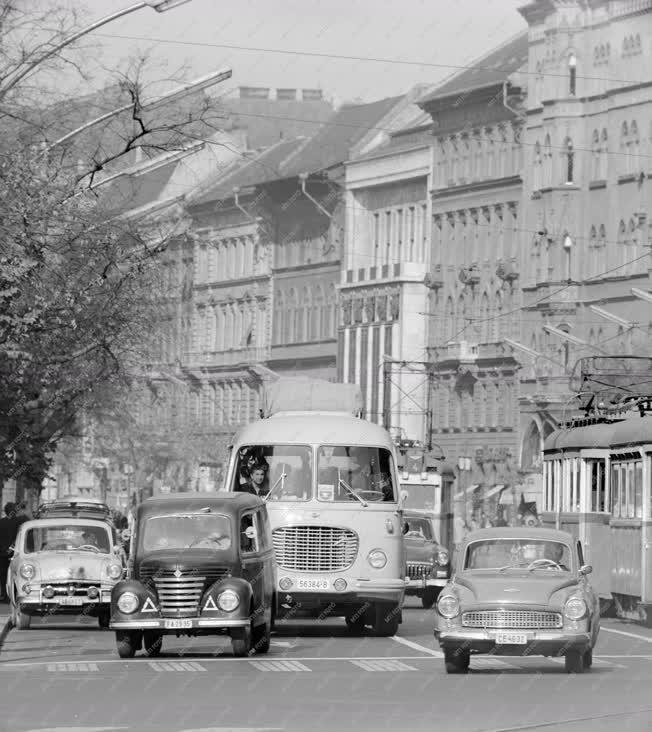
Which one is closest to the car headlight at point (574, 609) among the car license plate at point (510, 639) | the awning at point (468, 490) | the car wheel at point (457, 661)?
the car license plate at point (510, 639)

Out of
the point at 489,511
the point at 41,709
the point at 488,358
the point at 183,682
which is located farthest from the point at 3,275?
the point at 488,358

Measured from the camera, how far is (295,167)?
445 feet

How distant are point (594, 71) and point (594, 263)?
7.55 metres

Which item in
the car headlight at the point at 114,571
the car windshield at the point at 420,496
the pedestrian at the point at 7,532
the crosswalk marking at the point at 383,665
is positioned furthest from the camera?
the car windshield at the point at 420,496

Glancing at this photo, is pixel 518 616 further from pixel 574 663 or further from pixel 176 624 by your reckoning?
pixel 176 624

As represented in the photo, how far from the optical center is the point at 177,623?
93.7ft

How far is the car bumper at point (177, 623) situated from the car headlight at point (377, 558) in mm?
5044

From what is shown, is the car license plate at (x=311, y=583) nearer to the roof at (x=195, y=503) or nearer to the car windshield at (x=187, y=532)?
the roof at (x=195, y=503)

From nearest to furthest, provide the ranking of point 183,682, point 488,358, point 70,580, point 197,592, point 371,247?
point 183,682 < point 197,592 < point 70,580 < point 488,358 < point 371,247

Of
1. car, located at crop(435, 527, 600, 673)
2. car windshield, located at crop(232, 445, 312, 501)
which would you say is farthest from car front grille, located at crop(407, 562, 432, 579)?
car, located at crop(435, 527, 600, 673)

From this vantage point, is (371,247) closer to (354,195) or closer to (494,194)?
(354,195)

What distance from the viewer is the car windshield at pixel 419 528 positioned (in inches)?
1749

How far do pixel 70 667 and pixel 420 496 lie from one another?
2693cm

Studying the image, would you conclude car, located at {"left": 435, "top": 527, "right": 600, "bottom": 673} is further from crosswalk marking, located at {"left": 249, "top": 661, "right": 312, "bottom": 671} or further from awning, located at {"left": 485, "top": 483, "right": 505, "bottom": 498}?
awning, located at {"left": 485, "top": 483, "right": 505, "bottom": 498}
